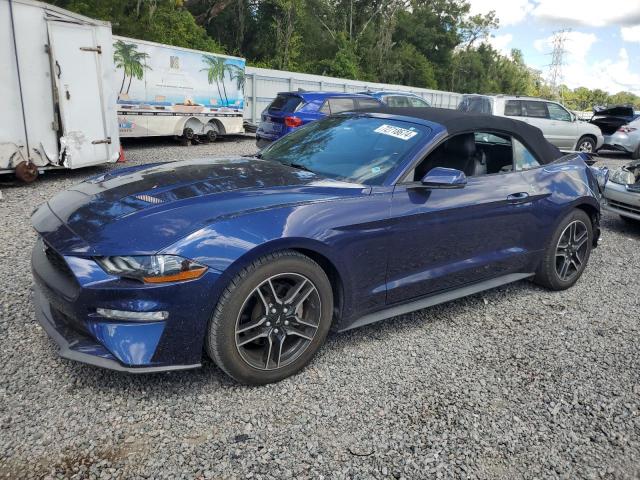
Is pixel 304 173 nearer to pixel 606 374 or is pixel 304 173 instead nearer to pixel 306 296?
pixel 306 296

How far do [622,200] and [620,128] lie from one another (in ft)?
33.5

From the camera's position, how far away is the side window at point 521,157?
4066 mm

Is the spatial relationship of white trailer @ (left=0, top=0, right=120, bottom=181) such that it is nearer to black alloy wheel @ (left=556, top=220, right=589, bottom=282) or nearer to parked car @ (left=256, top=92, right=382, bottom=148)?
parked car @ (left=256, top=92, right=382, bottom=148)

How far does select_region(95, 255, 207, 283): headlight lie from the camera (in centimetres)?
236

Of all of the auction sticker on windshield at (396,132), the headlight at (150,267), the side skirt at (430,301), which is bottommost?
the side skirt at (430,301)

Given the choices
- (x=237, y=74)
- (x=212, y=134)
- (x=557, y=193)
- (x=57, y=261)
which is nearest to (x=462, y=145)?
(x=557, y=193)

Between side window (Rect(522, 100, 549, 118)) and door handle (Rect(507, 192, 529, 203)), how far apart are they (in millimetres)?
10819

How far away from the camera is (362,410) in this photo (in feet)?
8.70

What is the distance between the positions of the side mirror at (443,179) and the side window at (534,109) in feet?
38.4

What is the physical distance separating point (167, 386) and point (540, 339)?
2.64 metres

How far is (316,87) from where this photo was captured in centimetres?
2141

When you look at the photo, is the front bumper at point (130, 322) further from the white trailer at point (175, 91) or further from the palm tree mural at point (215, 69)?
the palm tree mural at point (215, 69)

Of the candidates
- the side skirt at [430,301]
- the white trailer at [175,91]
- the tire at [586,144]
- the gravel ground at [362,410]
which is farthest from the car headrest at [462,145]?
the tire at [586,144]

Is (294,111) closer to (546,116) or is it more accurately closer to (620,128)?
(546,116)
